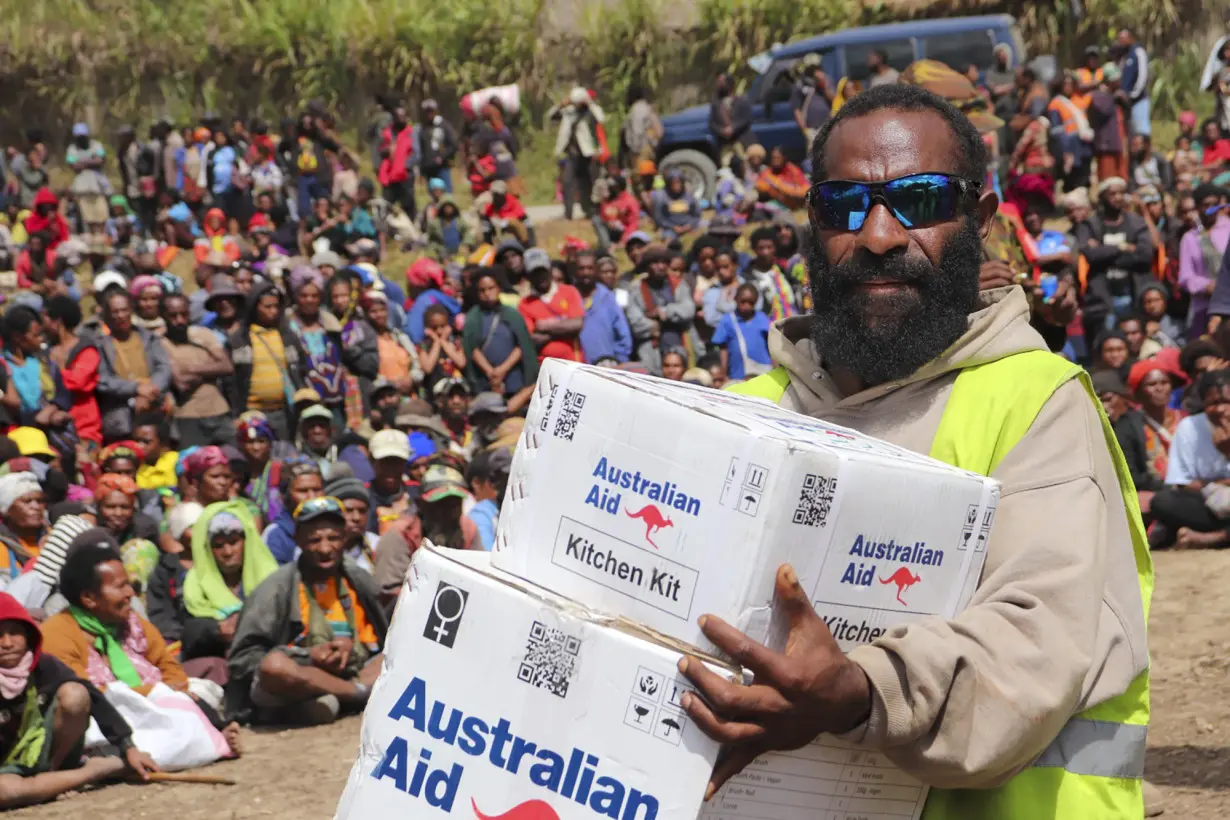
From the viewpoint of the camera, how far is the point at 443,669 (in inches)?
89.4

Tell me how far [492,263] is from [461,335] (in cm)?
163

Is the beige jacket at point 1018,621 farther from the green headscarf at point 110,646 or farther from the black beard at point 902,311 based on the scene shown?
the green headscarf at point 110,646

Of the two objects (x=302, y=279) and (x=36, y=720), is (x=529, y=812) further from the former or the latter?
(x=302, y=279)

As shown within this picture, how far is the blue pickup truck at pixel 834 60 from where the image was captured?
67.8 feet

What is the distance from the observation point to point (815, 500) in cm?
205

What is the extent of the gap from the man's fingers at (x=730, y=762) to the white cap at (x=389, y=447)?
798 centimetres

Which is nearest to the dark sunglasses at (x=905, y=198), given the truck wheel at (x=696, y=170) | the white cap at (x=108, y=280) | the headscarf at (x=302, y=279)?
the headscarf at (x=302, y=279)

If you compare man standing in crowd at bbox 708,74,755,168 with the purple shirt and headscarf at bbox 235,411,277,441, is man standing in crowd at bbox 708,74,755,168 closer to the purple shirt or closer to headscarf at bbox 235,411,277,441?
the purple shirt

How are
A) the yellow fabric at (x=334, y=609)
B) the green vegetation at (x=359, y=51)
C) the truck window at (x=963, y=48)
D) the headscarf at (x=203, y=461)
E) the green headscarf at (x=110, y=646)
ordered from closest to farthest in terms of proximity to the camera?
the green headscarf at (x=110, y=646) → the yellow fabric at (x=334, y=609) → the headscarf at (x=203, y=461) → the truck window at (x=963, y=48) → the green vegetation at (x=359, y=51)

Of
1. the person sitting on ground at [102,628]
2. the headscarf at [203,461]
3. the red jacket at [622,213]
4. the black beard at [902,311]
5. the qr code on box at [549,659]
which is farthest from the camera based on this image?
the red jacket at [622,213]

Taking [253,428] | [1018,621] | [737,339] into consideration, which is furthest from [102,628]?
[737,339]

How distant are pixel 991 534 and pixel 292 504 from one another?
24.8 ft

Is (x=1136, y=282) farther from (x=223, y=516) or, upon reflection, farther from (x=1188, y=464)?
(x=223, y=516)

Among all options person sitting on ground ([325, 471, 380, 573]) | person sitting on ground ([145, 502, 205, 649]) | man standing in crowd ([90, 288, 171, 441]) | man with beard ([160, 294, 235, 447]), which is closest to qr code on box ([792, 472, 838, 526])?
person sitting on ground ([325, 471, 380, 573])
